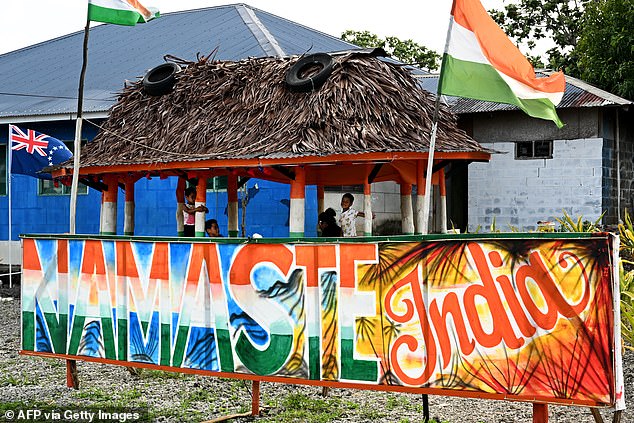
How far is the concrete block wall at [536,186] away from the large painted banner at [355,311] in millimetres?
13614

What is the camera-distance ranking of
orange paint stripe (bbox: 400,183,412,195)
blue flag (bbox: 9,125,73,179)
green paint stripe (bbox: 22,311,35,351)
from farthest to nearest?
blue flag (bbox: 9,125,73,179)
orange paint stripe (bbox: 400,183,412,195)
green paint stripe (bbox: 22,311,35,351)

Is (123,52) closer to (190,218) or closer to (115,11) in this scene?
(190,218)

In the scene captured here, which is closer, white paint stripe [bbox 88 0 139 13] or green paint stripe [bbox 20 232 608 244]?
green paint stripe [bbox 20 232 608 244]

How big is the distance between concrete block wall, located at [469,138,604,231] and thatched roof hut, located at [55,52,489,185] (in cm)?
571

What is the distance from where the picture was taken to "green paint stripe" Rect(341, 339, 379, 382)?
Answer: 23.4 ft

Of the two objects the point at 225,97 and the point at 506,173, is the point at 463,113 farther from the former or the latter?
the point at 225,97

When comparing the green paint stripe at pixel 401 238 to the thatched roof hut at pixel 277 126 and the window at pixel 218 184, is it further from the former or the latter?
the window at pixel 218 184

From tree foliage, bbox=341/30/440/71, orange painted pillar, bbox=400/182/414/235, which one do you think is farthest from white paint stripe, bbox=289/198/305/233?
tree foliage, bbox=341/30/440/71

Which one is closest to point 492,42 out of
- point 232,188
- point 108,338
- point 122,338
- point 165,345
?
point 165,345

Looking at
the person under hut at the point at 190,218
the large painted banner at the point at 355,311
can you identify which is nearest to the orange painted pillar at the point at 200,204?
the person under hut at the point at 190,218

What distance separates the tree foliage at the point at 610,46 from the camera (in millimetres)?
24109

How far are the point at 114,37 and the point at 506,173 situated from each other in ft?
39.5

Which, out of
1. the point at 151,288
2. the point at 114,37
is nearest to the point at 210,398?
the point at 151,288

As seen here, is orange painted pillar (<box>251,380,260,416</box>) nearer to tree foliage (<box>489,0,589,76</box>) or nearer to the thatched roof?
the thatched roof
